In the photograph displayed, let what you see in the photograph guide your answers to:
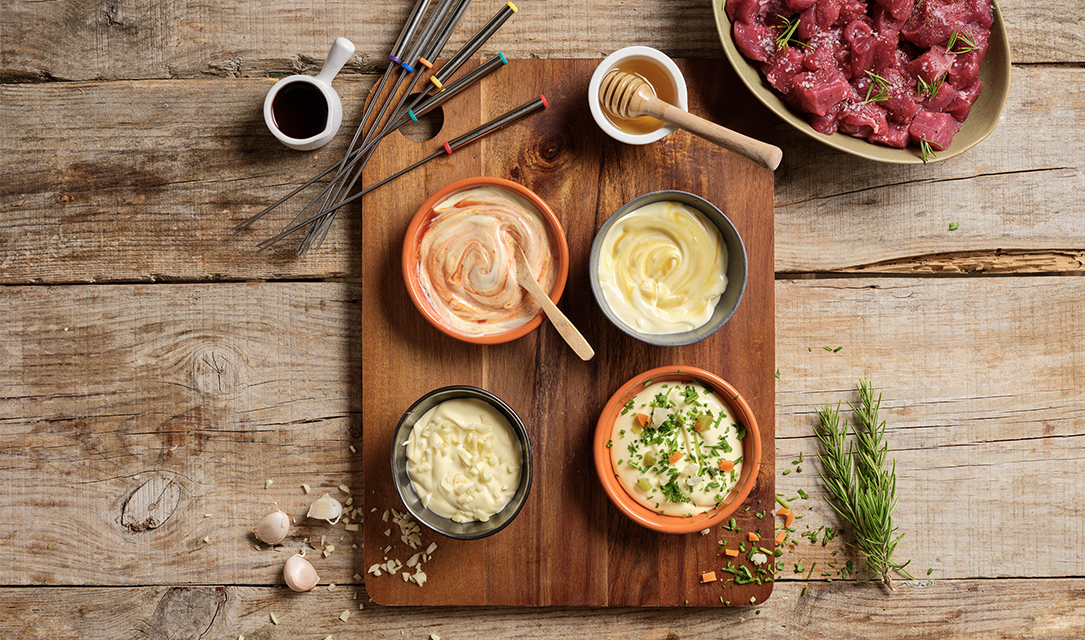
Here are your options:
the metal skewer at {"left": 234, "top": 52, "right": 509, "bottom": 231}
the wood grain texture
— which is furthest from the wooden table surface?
the metal skewer at {"left": 234, "top": 52, "right": 509, "bottom": 231}

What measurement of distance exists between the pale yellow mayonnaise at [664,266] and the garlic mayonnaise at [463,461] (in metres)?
0.47

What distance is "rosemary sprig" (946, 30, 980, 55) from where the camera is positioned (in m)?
1.75

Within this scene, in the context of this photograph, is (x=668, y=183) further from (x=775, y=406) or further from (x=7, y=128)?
(x=7, y=128)

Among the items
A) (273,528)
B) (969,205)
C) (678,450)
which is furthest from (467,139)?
(969,205)

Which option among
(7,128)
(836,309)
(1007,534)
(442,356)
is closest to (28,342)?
(7,128)

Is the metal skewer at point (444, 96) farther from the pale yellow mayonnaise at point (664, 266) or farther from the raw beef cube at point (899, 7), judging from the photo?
the raw beef cube at point (899, 7)

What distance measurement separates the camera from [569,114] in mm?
1852

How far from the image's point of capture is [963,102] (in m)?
1.78

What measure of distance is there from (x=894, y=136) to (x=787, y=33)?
1.31 ft

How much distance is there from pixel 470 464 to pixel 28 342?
139 cm

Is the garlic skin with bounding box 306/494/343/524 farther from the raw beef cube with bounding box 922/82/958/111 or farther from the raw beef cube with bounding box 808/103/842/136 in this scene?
the raw beef cube with bounding box 922/82/958/111

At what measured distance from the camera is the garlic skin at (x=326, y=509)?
6.23ft

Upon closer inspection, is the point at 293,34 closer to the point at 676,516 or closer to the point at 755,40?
the point at 755,40

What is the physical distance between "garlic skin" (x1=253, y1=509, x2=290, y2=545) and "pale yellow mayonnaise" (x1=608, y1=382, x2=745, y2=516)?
3.15ft
